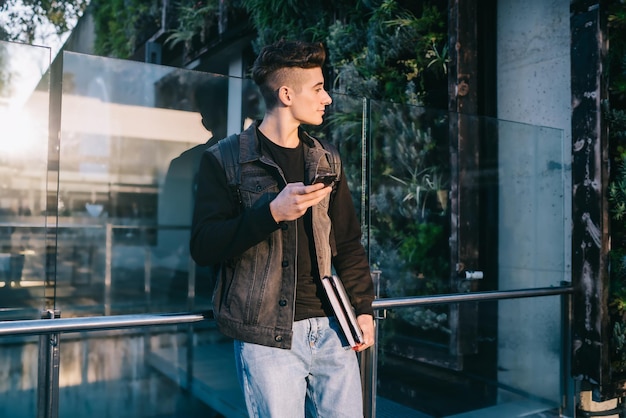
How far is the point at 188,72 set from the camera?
11.0 ft

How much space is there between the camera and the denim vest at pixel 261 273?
1821 mm

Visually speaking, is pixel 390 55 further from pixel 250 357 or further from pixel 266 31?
pixel 250 357

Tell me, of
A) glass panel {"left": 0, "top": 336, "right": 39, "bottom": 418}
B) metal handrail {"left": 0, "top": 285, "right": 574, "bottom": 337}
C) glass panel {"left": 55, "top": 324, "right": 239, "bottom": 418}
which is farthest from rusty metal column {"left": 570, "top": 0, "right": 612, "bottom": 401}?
glass panel {"left": 0, "top": 336, "right": 39, "bottom": 418}

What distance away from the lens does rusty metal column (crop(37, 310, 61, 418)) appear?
1.97m

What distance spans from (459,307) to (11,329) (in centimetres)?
322

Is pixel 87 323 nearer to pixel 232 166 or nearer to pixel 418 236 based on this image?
pixel 232 166

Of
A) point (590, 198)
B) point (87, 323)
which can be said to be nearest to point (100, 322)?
point (87, 323)

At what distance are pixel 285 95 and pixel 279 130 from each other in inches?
4.4

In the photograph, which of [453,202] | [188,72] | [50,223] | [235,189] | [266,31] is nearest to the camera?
[235,189]

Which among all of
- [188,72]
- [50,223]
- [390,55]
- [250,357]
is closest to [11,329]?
[250,357]

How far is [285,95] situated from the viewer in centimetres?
194

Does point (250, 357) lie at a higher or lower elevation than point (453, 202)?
lower

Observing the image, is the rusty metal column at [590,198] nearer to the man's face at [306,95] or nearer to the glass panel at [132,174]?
the glass panel at [132,174]

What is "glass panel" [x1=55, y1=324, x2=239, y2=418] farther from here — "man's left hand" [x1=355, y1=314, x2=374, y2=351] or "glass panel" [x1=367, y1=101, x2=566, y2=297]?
"man's left hand" [x1=355, y1=314, x2=374, y2=351]
